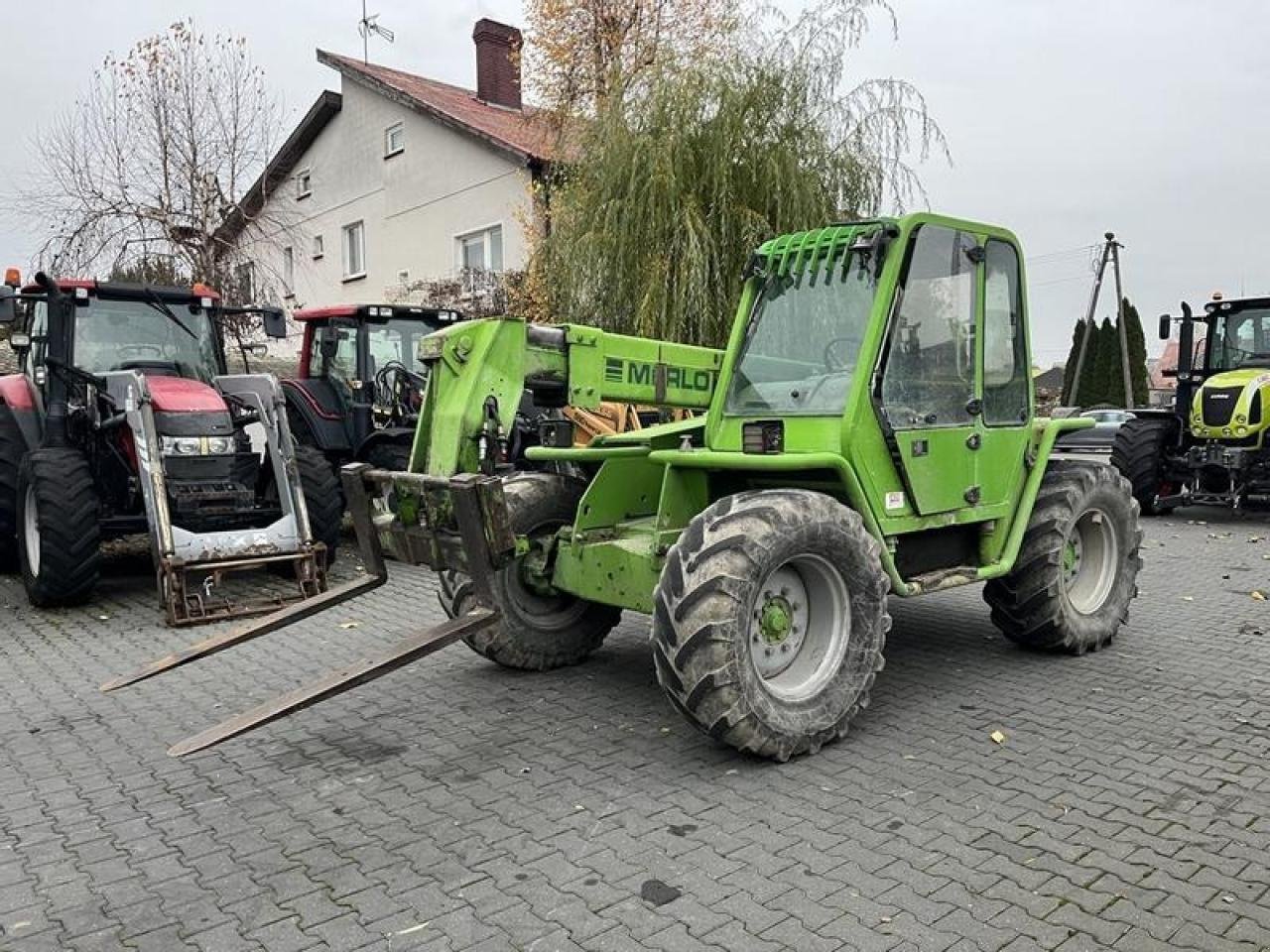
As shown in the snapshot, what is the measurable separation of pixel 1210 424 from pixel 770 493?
32.2 ft

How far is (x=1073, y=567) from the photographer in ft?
20.0

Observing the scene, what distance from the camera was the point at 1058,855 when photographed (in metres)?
3.49

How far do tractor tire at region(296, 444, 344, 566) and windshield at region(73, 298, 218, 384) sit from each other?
4.09 ft

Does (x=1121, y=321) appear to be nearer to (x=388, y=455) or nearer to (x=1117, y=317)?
(x=1117, y=317)

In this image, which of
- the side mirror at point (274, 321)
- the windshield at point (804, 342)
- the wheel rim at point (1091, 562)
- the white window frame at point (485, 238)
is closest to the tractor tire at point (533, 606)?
the windshield at point (804, 342)

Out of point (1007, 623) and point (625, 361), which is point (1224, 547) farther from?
point (625, 361)

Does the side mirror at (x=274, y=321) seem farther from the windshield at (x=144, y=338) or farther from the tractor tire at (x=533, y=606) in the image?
the tractor tire at (x=533, y=606)

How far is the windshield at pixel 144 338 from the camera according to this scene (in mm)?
8445

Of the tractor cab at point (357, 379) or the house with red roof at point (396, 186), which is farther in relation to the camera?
the house with red roof at point (396, 186)

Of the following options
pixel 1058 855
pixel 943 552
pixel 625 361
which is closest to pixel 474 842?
pixel 1058 855

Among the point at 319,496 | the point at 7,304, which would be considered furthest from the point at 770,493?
the point at 7,304

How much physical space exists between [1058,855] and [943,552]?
6.88 ft

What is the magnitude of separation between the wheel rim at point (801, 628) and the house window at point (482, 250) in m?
16.0

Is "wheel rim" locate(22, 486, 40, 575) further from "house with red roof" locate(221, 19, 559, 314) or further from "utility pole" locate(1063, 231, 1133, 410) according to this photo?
"utility pole" locate(1063, 231, 1133, 410)
